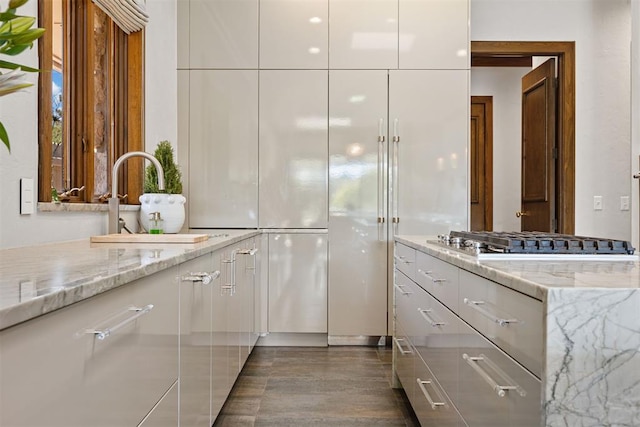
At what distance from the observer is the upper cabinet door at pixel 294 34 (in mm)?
3525

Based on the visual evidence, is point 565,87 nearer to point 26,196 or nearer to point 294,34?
point 294,34

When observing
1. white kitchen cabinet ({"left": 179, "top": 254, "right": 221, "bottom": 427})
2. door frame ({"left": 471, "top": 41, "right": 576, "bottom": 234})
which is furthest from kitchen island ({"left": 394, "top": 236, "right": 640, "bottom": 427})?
door frame ({"left": 471, "top": 41, "right": 576, "bottom": 234})

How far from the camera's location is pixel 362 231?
3.52 m

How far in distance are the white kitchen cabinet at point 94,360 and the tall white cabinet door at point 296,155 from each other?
212 centimetres

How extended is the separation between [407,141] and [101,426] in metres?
2.91

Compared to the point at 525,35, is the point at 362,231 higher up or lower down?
lower down

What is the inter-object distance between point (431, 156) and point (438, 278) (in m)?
1.85

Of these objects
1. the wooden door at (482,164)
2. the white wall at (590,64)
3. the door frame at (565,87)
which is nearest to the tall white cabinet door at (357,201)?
the door frame at (565,87)

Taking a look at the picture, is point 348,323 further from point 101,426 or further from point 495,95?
point 495,95

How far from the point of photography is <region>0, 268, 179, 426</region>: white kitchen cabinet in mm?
663

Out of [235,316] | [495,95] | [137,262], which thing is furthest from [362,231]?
[495,95]

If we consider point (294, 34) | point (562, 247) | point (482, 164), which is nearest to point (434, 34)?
point (294, 34)

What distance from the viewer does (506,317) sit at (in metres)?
1.11

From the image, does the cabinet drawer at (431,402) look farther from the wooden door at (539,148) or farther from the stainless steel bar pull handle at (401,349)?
the wooden door at (539,148)
